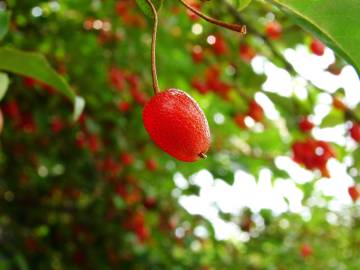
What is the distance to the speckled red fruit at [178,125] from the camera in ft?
2.45

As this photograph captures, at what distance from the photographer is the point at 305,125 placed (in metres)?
2.56

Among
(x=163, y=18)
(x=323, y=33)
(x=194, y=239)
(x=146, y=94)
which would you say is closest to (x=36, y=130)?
(x=146, y=94)

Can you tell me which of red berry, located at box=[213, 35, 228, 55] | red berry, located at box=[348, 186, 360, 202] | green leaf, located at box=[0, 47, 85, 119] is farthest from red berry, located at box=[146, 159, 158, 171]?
green leaf, located at box=[0, 47, 85, 119]

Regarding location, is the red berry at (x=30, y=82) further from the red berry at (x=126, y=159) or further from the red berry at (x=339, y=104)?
the red berry at (x=339, y=104)

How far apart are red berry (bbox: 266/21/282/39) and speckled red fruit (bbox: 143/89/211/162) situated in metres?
1.98

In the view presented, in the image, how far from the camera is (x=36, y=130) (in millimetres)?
2898

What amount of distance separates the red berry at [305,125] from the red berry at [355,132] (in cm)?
22

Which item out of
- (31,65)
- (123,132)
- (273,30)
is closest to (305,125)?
(273,30)

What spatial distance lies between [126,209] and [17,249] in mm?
628

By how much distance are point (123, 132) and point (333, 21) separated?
2.20 metres

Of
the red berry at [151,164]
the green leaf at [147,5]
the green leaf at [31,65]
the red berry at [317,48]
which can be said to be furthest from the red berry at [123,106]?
the green leaf at [147,5]

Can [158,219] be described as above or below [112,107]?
below

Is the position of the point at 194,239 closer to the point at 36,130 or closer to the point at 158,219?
the point at 158,219

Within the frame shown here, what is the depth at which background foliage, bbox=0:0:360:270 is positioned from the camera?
257cm
